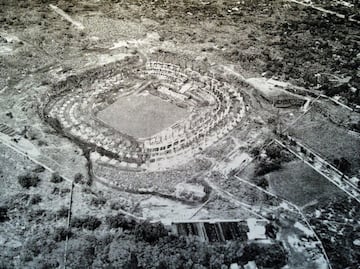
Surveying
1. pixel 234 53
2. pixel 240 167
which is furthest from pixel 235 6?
pixel 240 167

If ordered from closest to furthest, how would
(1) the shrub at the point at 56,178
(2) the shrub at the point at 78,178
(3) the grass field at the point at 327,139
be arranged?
(1) the shrub at the point at 56,178, (2) the shrub at the point at 78,178, (3) the grass field at the point at 327,139

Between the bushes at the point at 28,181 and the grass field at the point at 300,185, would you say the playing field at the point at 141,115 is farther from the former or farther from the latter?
the grass field at the point at 300,185

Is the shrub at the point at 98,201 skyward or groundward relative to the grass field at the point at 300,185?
groundward

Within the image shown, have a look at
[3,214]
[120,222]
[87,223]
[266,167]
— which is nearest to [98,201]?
[87,223]

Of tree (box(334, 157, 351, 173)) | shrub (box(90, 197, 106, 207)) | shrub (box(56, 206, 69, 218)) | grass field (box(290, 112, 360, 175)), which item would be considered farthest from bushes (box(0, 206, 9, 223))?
tree (box(334, 157, 351, 173))

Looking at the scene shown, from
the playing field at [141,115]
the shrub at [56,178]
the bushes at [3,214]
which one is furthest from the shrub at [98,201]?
the playing field at [141,115]

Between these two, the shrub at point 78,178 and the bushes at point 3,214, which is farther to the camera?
the shrub at point 78,178

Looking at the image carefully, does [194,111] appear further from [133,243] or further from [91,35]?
[91,35]
